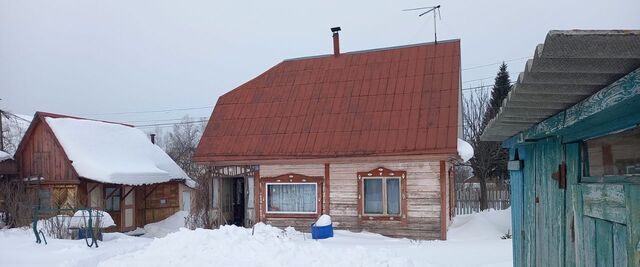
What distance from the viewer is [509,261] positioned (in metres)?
9.95

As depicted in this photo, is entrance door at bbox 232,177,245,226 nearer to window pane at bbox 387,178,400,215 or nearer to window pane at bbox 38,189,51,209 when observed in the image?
window pane at bbox 387,178,400,215

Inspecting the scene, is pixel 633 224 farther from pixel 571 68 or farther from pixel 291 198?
pixel 291 198

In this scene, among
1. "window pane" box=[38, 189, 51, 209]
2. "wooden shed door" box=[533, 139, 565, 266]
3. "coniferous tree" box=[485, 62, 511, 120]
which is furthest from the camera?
"coniferous tree" box=[485, 62, 511, 120]

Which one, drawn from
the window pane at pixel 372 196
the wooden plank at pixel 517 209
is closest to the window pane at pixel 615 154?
the wooden plank at pixel 517 209

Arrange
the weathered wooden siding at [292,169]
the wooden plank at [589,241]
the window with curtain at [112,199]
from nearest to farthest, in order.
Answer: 1. the wooden plank at [589,241]
2. the weathered wooden siding at [292,169]
3. the window with curtain at [112,199]

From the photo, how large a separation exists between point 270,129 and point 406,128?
4.33 m

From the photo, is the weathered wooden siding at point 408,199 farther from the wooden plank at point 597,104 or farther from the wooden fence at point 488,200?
the wooden plank at point 597,104

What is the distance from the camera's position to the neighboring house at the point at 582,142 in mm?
2473

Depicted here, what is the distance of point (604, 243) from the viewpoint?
3219 mm

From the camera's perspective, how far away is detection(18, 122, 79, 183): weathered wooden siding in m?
20.2

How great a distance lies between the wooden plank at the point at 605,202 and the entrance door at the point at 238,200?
16.1 meters

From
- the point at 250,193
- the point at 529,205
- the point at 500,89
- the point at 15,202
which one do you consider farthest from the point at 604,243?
the point at 500,89

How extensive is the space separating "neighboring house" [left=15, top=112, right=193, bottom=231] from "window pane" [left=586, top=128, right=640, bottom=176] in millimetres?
18733

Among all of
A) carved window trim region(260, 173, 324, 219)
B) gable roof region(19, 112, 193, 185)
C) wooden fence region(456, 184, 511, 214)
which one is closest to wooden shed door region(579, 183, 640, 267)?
Answer: carved window trim region(260, 173, 324, 219)
